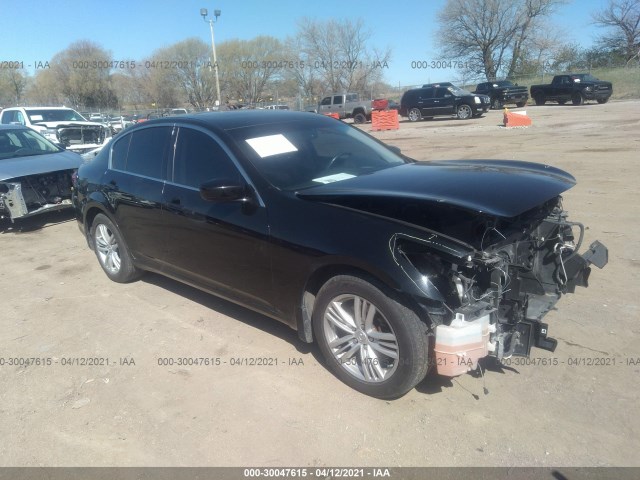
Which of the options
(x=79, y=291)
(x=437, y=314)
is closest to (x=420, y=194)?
(x=437, y=314)

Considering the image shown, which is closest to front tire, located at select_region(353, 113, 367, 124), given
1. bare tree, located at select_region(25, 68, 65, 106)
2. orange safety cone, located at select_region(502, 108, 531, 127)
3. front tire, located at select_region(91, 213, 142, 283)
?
orange safety cone, located at select_region(502, 108, 531, 127)

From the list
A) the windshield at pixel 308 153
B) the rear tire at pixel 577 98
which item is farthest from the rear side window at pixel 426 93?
the windshield at pixel 308 153

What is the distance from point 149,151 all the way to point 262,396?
253cm

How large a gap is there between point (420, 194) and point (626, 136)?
14173mm

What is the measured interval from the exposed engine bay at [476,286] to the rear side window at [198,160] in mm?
1532

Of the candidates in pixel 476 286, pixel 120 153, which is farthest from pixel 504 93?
pixel 476 286

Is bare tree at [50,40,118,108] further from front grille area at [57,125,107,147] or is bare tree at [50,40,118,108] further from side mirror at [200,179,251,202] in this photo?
side mirror at [200,179,251,202]

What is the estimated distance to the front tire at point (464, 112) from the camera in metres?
25.8

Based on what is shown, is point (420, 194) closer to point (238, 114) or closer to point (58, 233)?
→ point (238, 114)

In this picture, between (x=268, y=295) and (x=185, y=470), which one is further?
(x=268, y=295)

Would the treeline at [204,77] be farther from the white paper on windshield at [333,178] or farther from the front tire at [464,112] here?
the white paper on windshield at [333,178]

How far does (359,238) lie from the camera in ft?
9.39

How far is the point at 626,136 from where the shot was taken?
1416cm

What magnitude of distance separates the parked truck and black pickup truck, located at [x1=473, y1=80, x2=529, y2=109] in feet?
26.2
